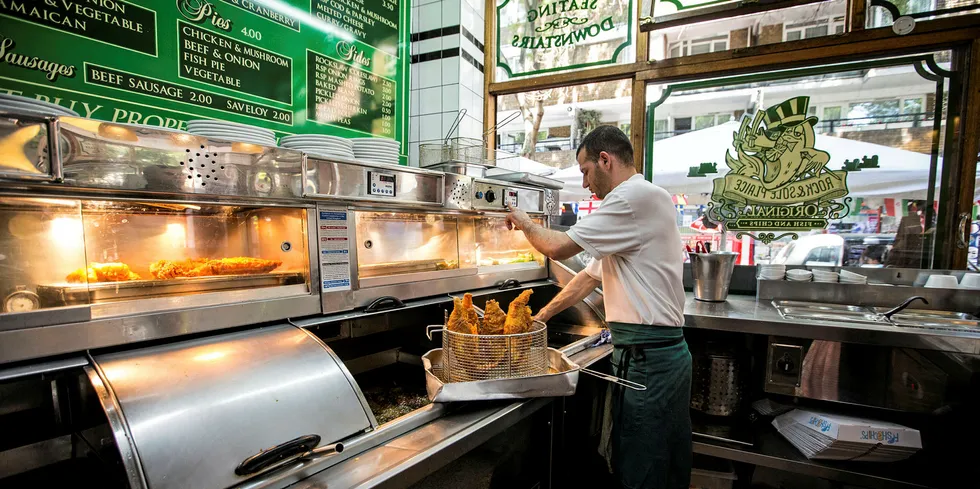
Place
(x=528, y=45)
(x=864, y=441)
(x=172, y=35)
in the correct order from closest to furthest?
(x=172, y=35), (x=864, y=441), (x=528, y=45)

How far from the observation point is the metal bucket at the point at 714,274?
108 inches

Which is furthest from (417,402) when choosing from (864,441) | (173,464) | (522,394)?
(864,441)

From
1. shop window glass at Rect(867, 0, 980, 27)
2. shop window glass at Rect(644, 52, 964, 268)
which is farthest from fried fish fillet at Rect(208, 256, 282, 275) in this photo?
shop window glass at Rect(867, 0, 980, 27)

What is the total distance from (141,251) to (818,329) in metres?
2.88

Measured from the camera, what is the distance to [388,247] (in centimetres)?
186

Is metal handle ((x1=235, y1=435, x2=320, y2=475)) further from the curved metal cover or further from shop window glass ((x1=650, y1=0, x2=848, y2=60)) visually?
shop window glass ((x1=650, y1=0, x2=848, y2=60))

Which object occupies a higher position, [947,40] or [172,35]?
[947,40]

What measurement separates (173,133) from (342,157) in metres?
0.49

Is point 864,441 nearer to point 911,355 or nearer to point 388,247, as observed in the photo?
point 911,355

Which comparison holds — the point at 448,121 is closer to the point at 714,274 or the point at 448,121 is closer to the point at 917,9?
the point at 714,274

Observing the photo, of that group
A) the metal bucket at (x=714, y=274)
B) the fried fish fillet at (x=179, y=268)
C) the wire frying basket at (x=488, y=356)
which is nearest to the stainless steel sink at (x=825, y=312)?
the metal bucket at (x=714, y=274)

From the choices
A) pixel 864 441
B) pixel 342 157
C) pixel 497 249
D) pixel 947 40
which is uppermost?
pixel 947 40

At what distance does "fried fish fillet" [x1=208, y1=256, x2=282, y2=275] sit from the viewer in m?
1.36

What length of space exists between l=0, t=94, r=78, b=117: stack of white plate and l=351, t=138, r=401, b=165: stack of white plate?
91cm
